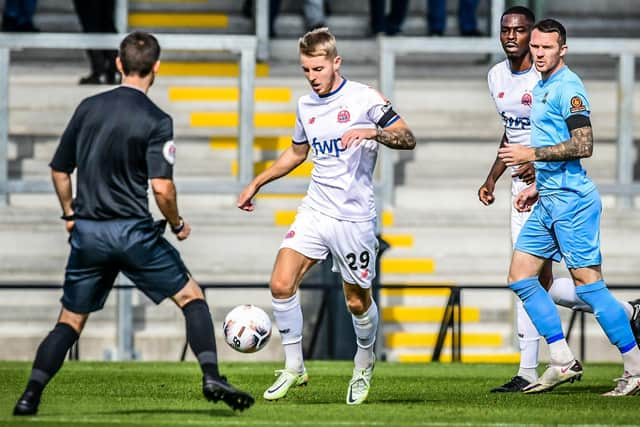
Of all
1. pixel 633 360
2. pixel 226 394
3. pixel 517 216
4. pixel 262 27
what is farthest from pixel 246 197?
pixel 262 27

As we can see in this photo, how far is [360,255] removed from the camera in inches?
320

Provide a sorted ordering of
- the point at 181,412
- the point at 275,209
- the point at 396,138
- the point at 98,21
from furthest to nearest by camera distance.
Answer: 1. the point at 98,21
2. the point at 275,209
3. the point at 396,138
4. the point at 181,412

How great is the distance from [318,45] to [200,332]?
1707 mm

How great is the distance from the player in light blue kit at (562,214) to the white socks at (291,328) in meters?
1.33

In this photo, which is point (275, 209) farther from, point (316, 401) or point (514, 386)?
point (316, 401)

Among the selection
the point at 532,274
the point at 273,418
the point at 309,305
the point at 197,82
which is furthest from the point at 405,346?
the point at 273,418

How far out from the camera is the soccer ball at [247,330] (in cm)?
849

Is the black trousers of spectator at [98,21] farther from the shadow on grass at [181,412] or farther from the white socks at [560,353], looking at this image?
the shadow on grass at [181,412]

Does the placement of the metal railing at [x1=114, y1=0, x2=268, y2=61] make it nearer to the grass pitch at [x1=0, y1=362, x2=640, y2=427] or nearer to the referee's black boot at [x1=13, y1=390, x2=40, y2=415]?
the grass pitch at [x1=0, y1=362, x2=640, y2=427]

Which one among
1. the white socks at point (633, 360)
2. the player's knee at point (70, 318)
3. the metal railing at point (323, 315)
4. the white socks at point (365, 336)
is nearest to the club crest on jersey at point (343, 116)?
the white socks at point (365, 336)

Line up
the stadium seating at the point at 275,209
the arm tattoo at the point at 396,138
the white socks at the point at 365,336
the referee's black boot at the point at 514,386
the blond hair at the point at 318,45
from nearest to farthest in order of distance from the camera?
the arm tattoo at the point at 396,138
the blond hair at the point at 318,45
the white socks at the point at 365,336
the referee's black boot at the point at 514,386
the stadium seating at the point at 275,209

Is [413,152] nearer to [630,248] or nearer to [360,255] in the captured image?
[630,248]

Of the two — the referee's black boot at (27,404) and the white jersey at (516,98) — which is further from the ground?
the white jersey at (516,98)

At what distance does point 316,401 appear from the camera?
27.5ft
